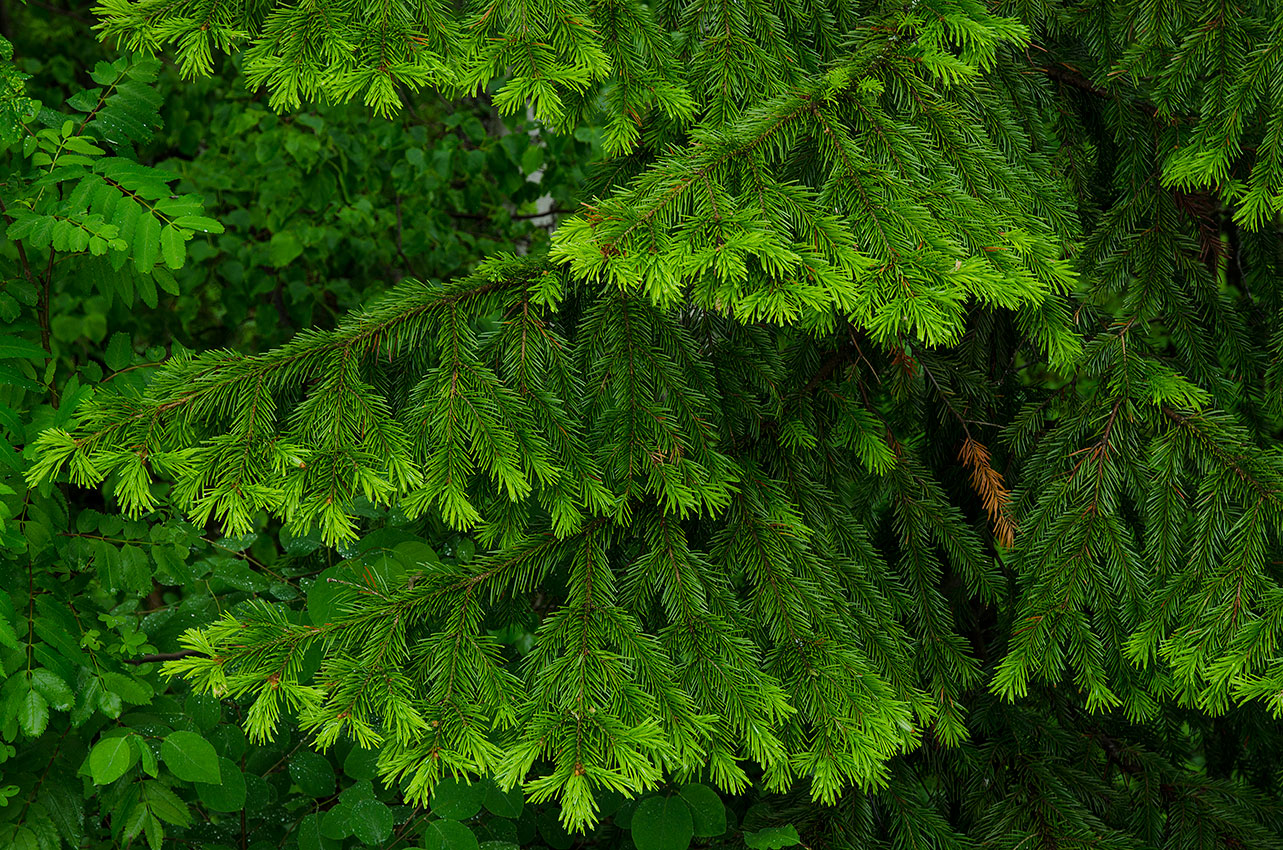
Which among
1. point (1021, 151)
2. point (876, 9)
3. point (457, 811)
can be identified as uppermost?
point (876, 9)

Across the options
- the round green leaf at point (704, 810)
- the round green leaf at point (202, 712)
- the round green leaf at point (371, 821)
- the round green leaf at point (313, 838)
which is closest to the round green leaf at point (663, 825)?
the round green leaf at point (704, 810)

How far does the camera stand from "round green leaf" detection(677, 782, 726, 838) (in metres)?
2.01

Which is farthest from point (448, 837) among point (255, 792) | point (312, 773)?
point (255, 792)

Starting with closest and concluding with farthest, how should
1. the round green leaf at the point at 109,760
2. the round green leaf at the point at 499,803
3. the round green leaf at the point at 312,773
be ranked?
the round green leaf at the point at 109,760 < the round green leaf at the point at 499,803 < the round green leaf at the point at 312,773

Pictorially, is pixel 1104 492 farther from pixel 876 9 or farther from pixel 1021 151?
pixel 876 9

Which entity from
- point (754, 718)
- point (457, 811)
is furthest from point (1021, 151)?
point (457, 811)

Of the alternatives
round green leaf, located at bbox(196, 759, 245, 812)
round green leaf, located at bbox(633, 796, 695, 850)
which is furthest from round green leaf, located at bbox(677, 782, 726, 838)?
round green leaf, located at bbox(196, 759, 245, 812)

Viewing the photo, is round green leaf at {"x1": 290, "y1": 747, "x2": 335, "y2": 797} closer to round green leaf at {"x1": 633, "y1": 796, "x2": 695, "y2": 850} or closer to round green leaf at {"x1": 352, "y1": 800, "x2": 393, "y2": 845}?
round green leaf at {"x1": 352, "y1": 800, "x2": 393, "y2": 845}

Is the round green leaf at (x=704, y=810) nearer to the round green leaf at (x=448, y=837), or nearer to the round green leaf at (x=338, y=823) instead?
the round green leaf at (x=448, y=837)

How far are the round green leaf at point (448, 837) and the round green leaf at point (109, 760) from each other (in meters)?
0.55

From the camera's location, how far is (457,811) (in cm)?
201

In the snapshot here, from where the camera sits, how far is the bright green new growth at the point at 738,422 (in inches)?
56.1

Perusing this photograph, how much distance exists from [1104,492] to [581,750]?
1003 millimetres

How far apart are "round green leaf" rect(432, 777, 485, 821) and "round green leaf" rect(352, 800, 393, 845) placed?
0.33ft
